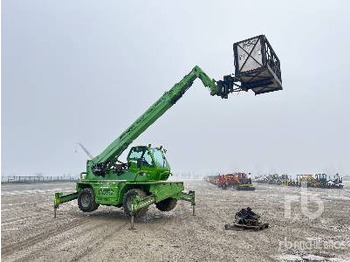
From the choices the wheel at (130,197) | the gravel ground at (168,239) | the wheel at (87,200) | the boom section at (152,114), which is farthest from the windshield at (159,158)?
the wheel at (87,200)

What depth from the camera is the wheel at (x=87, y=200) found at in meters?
13.4

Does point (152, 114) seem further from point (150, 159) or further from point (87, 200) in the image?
point (87, 200)

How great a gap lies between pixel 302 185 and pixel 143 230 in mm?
39857

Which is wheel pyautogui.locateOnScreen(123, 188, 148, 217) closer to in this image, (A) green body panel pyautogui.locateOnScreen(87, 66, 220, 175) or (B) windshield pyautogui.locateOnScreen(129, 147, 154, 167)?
(B) windshield pyautogui.locateOnScreen(129, 147, 154, 167)

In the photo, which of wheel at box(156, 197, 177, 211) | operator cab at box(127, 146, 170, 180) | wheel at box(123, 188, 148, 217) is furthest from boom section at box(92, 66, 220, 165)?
wheel at box(156, 197, 177, 211)

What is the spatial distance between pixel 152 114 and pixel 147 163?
2.05 m

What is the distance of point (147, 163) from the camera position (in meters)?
12.8

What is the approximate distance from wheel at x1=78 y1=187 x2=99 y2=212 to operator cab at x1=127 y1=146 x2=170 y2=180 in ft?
6.74

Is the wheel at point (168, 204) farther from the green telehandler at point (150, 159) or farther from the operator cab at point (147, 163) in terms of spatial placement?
the operator cab at point (147, 163)

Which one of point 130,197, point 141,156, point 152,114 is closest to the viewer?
point 130,197

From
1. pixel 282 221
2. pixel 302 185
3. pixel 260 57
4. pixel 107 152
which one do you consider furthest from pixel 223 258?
pixel 302 185

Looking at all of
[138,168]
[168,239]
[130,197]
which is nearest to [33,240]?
[168,239]

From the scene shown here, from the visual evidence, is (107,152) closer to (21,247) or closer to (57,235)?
(57,235)

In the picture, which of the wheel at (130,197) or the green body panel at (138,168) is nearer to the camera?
the wheel at (130,197)
